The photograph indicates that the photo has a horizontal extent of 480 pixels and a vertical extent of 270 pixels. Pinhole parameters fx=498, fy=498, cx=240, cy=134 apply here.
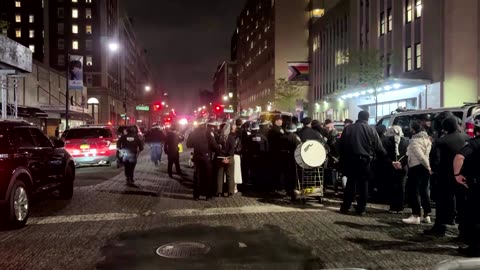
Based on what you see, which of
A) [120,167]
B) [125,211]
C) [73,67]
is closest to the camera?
[125,211]

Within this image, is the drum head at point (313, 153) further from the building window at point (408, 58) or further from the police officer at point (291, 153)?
the building window at point (408, 58)

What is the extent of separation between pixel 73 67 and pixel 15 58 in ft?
50.5

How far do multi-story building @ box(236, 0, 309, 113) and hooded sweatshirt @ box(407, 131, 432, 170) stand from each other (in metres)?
50.6

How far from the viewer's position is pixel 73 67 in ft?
97.2

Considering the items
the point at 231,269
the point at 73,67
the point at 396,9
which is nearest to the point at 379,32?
the point at 396,9

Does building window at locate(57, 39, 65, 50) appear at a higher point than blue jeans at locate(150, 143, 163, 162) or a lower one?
higher

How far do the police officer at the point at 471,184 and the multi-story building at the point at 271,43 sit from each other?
53.0m

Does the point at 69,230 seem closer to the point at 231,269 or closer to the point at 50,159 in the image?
the point at 50,159

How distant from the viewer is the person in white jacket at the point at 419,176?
875 centimetres

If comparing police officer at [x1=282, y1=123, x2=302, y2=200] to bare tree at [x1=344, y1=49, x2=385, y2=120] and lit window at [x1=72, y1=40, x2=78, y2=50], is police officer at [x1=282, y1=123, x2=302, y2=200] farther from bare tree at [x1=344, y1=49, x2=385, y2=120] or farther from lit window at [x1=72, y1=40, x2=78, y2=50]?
lit window at [x1=72, y1=40, x2=78, y2=50]

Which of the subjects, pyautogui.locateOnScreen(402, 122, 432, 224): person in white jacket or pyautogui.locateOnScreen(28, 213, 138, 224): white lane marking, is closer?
pyautogui.locateOnScreen(402, 122, 432, 224): person in white jacket

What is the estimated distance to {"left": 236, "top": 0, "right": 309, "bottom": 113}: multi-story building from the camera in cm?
7281

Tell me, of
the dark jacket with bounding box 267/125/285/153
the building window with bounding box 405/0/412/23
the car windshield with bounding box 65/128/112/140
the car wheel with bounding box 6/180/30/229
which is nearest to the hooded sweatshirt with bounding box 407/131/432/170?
the dark jacket with bounding box 267/125/285/153

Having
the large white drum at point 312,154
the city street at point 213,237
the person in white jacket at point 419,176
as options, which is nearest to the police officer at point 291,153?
the city street at point 213,237
